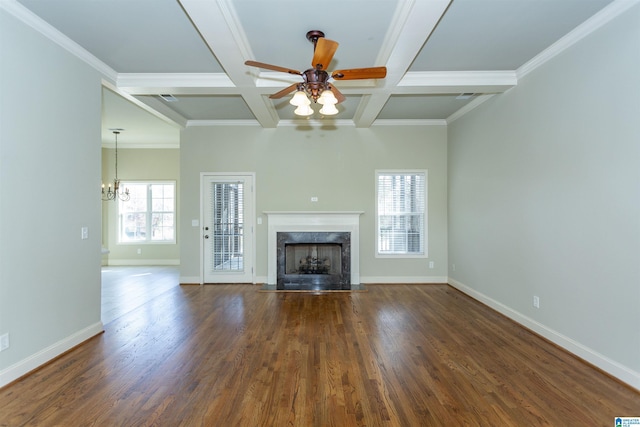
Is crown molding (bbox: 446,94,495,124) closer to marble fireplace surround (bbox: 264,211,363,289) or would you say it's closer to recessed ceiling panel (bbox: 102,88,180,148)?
marble fireplace surround (bbox: 264,211,363,289)

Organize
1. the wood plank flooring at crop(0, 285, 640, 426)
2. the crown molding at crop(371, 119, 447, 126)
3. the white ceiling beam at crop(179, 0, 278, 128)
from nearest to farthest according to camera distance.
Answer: the wood plank flooring at crop(0, 285, 640, 426)
the white ceiling beam at crop(179, 0, 278, 128)
the crown molding at crop(371, 119, 447, 126)

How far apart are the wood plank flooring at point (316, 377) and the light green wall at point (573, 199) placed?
37 cm

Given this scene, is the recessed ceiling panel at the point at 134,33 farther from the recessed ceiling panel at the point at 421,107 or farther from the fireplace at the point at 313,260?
the fireplace at the point at 313,260

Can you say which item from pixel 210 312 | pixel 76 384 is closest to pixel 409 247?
pixel 210 312

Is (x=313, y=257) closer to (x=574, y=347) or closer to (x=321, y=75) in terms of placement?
(x=321, y=75)

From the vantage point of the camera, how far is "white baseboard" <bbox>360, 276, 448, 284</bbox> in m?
5.62

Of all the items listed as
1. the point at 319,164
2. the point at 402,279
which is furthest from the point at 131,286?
the point at 402,279

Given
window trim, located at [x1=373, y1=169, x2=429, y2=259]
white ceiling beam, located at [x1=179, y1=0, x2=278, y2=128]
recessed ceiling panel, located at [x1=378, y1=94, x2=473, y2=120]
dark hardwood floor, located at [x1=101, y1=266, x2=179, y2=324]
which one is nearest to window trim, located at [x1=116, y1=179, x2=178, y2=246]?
dark hardwood floor, located at [x1=101, y1=266, x2=179, y2=324]

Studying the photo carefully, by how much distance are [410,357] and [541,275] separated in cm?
176

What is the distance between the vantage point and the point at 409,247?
5.71m

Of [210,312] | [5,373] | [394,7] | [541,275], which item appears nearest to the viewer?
[5,373]

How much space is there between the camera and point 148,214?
777 centimetres

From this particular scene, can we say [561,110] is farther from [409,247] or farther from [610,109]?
[409,247]

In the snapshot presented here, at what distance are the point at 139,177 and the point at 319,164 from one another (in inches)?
195
